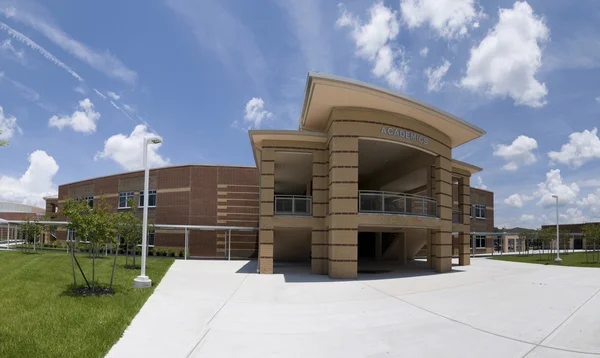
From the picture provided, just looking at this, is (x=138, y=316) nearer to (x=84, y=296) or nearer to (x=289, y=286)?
(x=84, y=296)

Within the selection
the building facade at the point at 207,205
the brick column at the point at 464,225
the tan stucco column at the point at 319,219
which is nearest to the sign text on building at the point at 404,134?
the tan stucco column at the point at 319,219

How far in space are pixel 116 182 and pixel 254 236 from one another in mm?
15718

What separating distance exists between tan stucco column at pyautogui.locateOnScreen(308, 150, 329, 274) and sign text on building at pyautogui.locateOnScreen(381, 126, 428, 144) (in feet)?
10.7

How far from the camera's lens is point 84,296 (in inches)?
427

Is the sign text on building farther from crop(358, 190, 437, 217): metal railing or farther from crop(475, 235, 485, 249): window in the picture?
crop(475, 235, 485, 249): window

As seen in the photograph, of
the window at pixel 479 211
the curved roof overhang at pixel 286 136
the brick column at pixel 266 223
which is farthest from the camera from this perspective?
the window at pixel 479 211

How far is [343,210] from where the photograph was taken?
17047mm

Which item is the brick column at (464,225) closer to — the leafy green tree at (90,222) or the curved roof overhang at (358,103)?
the curved roof overhang at (358,103)

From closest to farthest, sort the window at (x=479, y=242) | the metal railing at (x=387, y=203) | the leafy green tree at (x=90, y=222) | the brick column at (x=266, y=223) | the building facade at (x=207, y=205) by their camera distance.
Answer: the leafy green tree at (x=90, y=222) → the metal railing at (x=387, y=203) → the brick column at (x=266, y=223) → the building facade at (x=207, y=205) → the window at (x=479, y=242)

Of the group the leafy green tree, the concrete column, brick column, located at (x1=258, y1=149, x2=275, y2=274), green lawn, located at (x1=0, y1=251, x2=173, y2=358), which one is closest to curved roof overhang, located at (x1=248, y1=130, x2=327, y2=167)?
brick column, located at (x1=258, y1=149, x2=275, y2=274)

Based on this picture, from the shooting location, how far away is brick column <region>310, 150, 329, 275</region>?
19.0 meters

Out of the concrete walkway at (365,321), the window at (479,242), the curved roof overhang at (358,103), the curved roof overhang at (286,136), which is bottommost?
the window at (479,242)

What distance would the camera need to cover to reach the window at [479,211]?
4753cm

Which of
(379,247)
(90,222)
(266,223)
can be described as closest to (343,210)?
(266,223)
